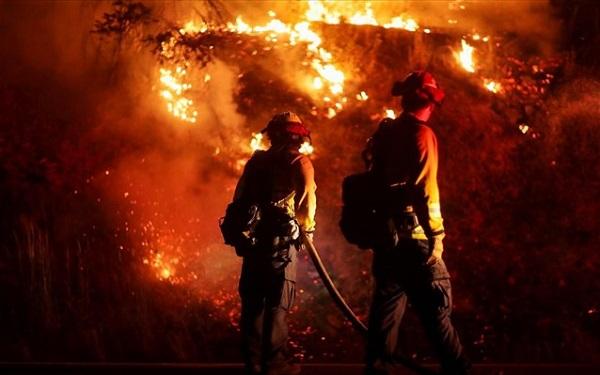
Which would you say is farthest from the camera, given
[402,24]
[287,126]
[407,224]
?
[402,24]

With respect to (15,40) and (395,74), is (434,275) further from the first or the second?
(15,40)

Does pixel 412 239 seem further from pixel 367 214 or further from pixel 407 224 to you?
pixel 367 214

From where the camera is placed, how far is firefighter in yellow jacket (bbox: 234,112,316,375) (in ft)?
16.5

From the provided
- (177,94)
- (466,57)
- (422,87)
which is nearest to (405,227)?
(422,87)

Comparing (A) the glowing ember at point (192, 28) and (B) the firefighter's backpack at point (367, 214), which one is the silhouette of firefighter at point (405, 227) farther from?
(A) the glowing ember at point (192, 28)

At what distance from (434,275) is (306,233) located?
3.77ft

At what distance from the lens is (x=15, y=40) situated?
13086mm

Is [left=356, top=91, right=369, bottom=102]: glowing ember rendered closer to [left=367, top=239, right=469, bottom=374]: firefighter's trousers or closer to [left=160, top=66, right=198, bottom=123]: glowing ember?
[left=160, top=66, right=198, bottom=123]: glowing ember

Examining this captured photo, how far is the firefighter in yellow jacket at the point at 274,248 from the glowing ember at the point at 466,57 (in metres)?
4.53

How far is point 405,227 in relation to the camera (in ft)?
14.6

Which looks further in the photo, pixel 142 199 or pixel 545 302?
pixel 142 199

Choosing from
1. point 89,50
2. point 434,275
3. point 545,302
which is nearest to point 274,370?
point 434,275

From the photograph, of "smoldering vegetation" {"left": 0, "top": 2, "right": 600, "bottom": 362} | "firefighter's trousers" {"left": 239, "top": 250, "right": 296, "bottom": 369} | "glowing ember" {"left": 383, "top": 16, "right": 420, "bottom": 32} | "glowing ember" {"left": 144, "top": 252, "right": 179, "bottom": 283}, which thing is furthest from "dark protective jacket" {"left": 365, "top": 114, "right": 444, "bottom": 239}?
"glowing ember" {"left": 383, "top": 16, "right": 420, "bottom": 32}

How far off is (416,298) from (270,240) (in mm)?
1208
